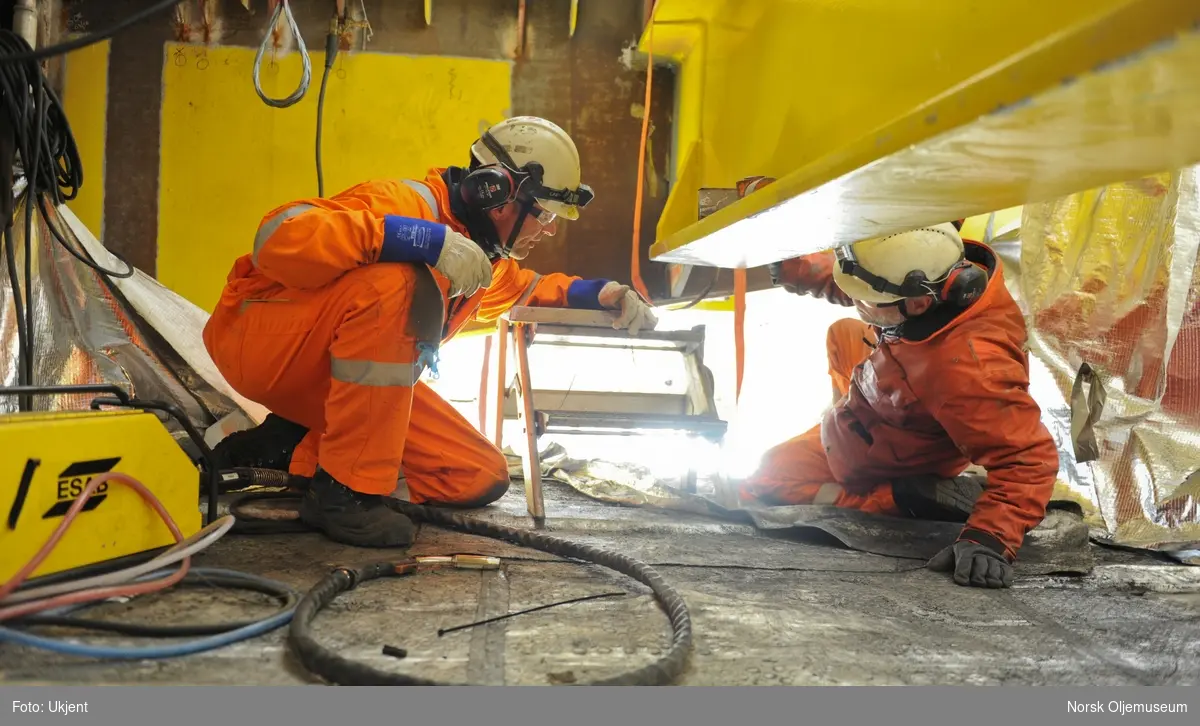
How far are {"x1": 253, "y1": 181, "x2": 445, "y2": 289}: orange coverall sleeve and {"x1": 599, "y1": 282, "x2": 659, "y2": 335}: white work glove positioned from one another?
0.84 metres

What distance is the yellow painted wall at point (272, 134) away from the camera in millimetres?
3438

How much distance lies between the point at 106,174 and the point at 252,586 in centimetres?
254

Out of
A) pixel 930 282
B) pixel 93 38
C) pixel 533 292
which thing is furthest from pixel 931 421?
pixel 93 38

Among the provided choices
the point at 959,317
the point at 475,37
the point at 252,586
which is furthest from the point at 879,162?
the point at 475,37

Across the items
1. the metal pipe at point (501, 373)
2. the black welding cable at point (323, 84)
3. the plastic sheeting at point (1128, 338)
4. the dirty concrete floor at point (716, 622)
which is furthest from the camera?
the black welding cable at point (323, 84)

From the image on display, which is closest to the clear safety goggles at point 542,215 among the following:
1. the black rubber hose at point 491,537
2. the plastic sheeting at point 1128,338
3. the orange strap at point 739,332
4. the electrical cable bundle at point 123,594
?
the orange strap at point 739,332

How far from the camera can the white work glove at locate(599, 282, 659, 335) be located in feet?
8.94

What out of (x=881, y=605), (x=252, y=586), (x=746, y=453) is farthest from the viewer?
(x=746, y=453)

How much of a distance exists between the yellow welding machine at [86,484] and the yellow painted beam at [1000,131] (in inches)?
45.1

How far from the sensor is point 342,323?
6.69 feet

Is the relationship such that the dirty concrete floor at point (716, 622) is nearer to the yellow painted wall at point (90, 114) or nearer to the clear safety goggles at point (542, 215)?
the clear safety goggles at point (542, 215)

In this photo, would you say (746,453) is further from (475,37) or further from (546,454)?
(475,37)

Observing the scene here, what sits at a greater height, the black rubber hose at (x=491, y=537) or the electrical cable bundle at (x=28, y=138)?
the electrical cable bundle at (x=28, y=138)

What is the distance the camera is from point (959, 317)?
245 cm
